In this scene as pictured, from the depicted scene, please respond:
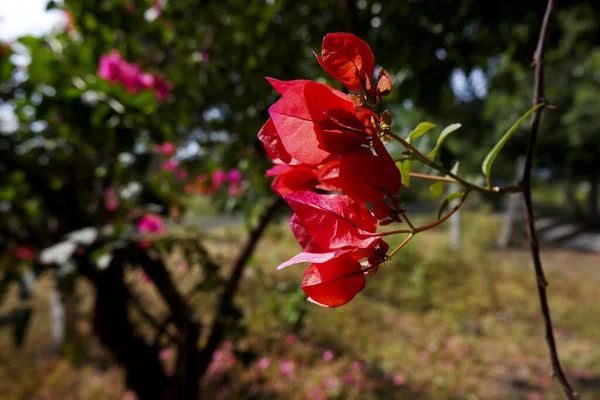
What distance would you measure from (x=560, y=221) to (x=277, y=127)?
287 inches

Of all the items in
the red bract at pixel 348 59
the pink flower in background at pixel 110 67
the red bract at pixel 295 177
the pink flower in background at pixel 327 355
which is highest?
the red bract at pixel 348 59

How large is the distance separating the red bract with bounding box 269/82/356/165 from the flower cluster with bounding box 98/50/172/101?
98 centimetres

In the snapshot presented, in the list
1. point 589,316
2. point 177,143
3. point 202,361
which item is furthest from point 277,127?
point 589,316

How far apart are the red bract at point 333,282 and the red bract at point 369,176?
0.04 metres

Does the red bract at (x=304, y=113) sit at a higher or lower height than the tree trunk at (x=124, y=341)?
higher

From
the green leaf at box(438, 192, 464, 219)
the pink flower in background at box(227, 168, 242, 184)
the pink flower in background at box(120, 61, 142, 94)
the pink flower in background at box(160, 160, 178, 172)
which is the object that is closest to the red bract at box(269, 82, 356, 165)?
the green leaf at box(438, 192, 464, 219)

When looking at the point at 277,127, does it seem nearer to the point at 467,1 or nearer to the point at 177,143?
the point at 467,1

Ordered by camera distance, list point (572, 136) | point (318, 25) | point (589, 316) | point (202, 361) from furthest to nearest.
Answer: point (572, 136)
point (589, 316)
point (202, 361)
point (318, 25)

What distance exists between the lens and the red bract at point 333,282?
0.66 feet

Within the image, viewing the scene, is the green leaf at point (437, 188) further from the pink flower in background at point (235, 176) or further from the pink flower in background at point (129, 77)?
the pink flower in background at point (235, 176)

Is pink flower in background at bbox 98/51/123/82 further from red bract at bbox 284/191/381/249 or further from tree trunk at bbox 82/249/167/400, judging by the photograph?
red bract at bbox 284/191/381/249

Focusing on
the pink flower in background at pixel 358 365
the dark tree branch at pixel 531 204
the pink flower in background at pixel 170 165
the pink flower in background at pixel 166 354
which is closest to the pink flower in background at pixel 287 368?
the pink flower in background at pixel 358 365

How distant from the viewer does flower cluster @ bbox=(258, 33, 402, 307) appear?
0.20 metres

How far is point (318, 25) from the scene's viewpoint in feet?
2.97
